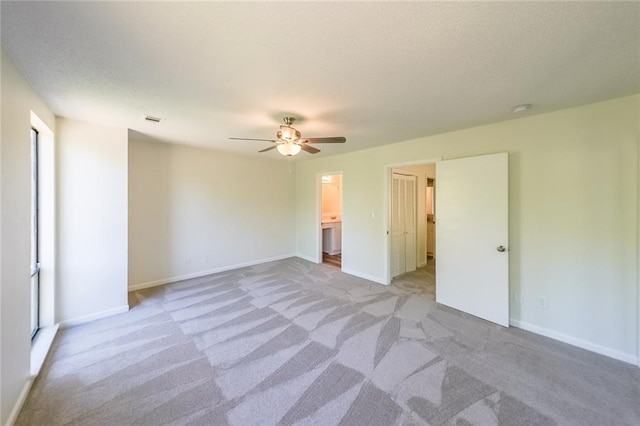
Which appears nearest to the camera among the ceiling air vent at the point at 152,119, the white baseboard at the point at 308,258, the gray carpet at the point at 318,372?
the gray carpet at the point at 318,372

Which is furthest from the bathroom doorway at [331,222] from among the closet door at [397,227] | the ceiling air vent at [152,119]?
the ceiling air vent at [152,119]

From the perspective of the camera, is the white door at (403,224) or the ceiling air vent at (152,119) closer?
the ceiling air vent at (152,119)

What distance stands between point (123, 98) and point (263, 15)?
1866mm

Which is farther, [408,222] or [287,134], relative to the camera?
[408,222]

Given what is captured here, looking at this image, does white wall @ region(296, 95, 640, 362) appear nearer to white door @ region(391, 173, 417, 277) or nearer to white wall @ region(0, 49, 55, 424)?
white door @ region(391, 173, 417, 277)

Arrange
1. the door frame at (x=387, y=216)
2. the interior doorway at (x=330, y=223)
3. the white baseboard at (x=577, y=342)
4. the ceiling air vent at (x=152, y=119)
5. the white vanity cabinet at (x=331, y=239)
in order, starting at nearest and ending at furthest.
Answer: the white baseboard at (x=577, y=342) → the ceiling air vent at (x=152, y=119) → the door frame at (x=387, y=216) → the interior doorway at (x=330, y=223) → the white vanity cabinet at (x=331, y=239)

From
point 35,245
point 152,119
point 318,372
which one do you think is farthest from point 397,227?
point 35,245

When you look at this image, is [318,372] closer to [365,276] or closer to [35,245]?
[365,276]

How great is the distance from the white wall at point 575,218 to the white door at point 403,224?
1409mm

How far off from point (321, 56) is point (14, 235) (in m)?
2.50

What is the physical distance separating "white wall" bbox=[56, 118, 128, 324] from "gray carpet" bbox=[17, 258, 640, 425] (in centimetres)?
33

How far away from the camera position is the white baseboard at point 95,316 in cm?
288

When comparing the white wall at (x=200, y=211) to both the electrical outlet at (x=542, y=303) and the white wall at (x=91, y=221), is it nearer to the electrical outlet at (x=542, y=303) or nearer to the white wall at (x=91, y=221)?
the white wall at (x=91, y=221)

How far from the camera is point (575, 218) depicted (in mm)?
2504
